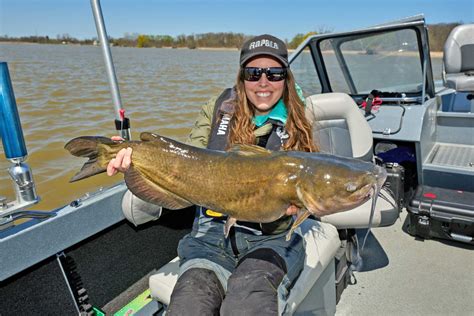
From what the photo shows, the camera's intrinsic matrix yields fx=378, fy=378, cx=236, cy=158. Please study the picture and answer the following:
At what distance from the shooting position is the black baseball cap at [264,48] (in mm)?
2363

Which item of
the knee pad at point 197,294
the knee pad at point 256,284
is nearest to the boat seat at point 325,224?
the knee pad at point 256,284

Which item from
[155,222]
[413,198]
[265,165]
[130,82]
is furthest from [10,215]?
[130,82]

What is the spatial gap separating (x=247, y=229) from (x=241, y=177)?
0.52 meters

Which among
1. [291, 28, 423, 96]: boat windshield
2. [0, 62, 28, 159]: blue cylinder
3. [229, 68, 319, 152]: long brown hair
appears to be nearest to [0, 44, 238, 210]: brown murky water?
[291, 28, 423, 96]: boat windshield

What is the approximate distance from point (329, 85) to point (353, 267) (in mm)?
2936

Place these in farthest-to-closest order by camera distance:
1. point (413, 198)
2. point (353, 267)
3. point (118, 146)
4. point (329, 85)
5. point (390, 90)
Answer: point (329, 85)
point (390, 90)
point (413, 198)
point (353, 267)
point (118, 146)

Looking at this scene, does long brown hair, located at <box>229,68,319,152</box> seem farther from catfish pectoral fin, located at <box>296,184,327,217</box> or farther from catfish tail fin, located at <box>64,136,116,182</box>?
catfish tail fin, located at <box>64,136,116,182</box>

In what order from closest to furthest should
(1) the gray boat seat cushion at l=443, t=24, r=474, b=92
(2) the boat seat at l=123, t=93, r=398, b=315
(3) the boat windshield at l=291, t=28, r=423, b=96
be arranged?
1. (2) the boat seat at l=123, t=93, r=398, b=315
2. (3) the boat windshield at l=291, t=28, r=423, b=96
3. (1) the gray boat seat cushion at l=443, t=24, r=474, b=92

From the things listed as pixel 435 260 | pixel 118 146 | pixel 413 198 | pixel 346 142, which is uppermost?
pixel 118 146

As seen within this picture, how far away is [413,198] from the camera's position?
376 centimetres

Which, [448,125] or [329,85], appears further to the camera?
[329,85]

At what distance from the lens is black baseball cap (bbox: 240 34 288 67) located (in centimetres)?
236

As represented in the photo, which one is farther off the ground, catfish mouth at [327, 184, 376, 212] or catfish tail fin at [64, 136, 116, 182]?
catfish tail fin at [64, 136, 116, 182]

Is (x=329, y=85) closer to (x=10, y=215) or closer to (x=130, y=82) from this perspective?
(x=10, y=215)
